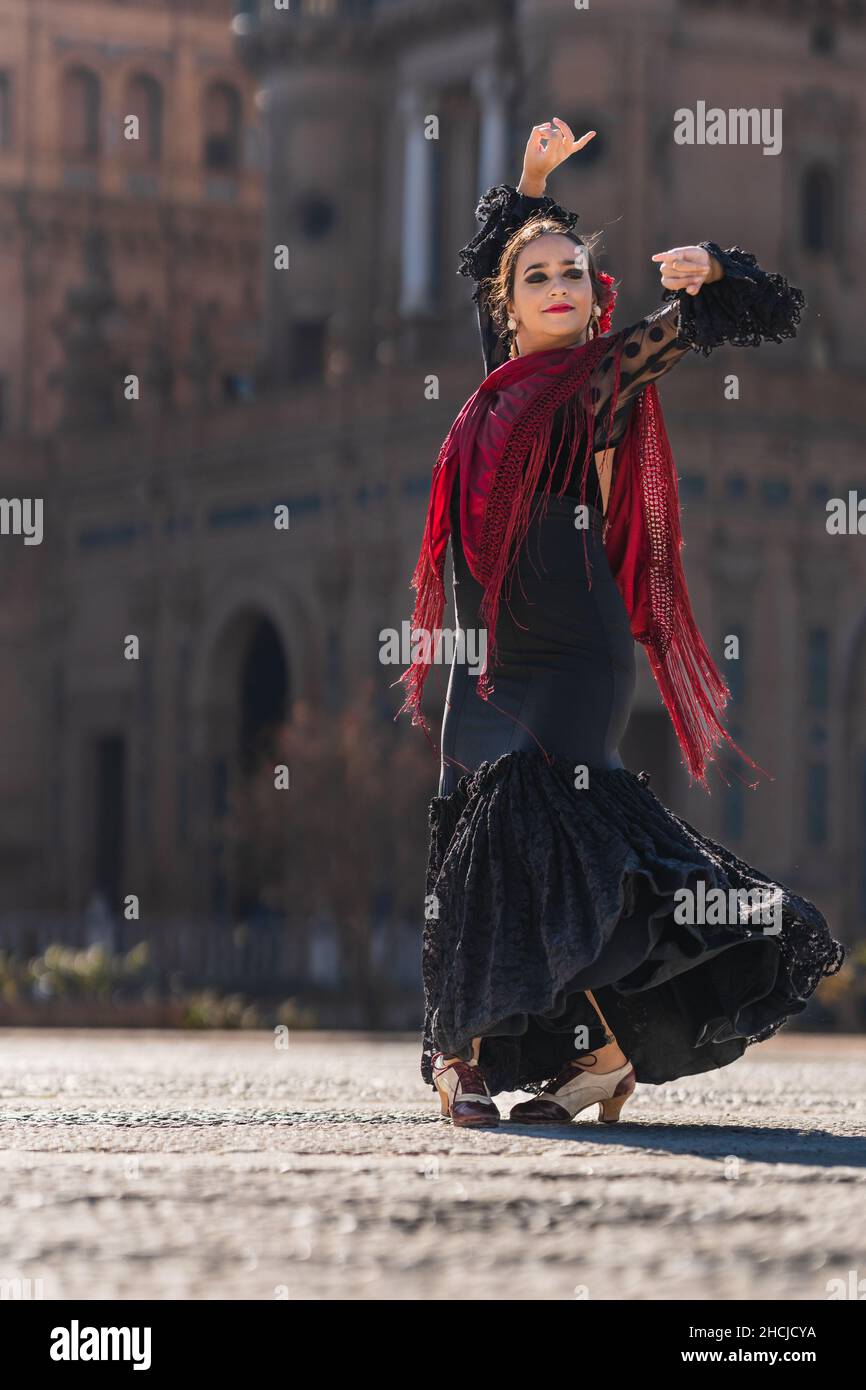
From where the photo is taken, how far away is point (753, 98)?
3472 centimetres

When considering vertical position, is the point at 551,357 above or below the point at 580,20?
below

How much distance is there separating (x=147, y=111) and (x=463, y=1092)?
42669 mm

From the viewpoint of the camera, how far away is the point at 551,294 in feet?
22.5

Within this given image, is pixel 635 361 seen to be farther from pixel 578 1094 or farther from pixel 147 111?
pixel 147 111

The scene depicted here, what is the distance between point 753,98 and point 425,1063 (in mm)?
29598

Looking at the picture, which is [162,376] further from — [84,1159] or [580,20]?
[84,1159]

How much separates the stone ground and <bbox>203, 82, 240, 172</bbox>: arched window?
42.2 metres

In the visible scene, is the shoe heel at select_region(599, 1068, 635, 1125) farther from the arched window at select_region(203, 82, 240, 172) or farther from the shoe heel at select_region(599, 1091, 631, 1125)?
the arched window at select_region(203, 82, 240, 172)

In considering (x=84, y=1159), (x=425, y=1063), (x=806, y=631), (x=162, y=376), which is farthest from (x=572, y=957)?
(x=162, y=376)

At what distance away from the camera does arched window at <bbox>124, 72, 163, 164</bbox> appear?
4691cm

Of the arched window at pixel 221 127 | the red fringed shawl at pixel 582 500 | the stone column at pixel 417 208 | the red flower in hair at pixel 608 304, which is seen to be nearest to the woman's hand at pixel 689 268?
the red fringed shawl at pixel 582 500

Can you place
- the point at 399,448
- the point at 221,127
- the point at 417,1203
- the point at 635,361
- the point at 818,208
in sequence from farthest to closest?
the point at 221,127, the point at 818,208, the point at 399,448, the point at 635,361, the point at 417,1203

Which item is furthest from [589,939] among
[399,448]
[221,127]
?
[221,127]

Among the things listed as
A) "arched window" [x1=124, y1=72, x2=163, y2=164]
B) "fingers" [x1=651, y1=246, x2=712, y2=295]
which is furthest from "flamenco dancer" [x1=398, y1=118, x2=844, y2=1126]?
"arched window" [x1=124, y1=72, x2=163, y2=164]
